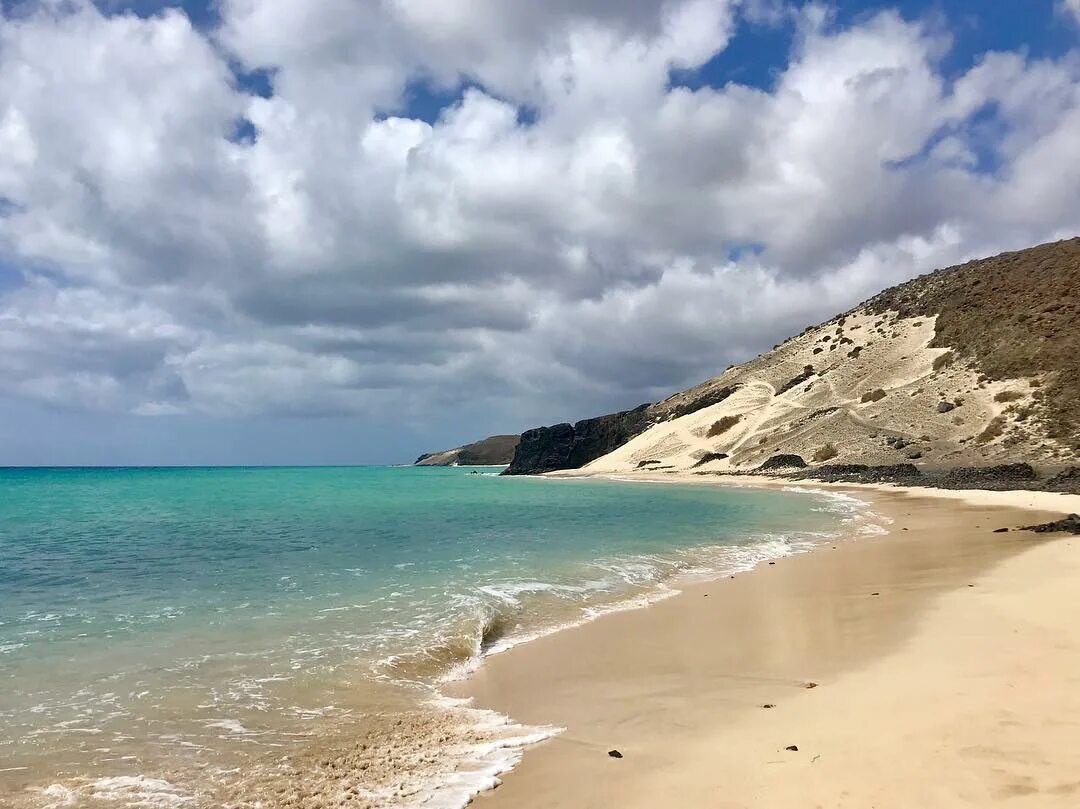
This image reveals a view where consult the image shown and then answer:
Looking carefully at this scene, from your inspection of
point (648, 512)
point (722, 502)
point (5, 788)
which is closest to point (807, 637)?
point (5, 788)

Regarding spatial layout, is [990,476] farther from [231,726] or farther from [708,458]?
[231,726]

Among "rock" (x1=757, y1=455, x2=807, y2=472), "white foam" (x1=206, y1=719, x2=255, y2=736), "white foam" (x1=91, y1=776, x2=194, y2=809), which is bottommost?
"white foam" (x1=91, y1=776, x2=194, y2=809)

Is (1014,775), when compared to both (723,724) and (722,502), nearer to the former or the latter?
(723,724)

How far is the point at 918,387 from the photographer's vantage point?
5859 centimetres

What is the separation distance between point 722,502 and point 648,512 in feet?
22.9

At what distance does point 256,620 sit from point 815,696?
8545mm

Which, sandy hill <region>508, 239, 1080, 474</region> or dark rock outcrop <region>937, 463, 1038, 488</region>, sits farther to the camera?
sandy hill <region>508, 239, 1080, 474</region>

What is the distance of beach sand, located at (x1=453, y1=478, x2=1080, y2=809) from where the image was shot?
15.9ft

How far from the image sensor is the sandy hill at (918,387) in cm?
4662

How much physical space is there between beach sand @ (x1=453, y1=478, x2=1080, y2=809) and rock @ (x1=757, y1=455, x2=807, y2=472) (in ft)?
152

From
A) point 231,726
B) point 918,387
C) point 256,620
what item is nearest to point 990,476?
point 918,387

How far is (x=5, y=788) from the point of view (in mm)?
5570

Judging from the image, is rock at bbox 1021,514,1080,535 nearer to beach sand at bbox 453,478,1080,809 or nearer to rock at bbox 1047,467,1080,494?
beach sand at bbox 453,478,1080,809

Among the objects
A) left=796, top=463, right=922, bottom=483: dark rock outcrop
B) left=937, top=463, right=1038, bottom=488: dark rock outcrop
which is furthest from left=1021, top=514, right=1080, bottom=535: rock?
left=796, top=463, right=922, bottom=483: dark rock outcrop
